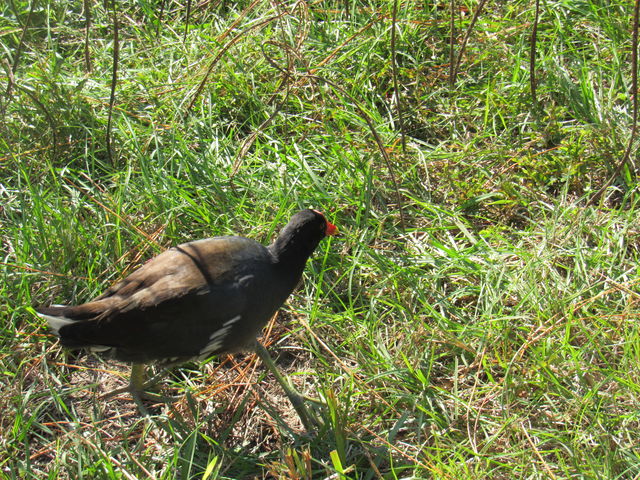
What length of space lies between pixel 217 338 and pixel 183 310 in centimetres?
18

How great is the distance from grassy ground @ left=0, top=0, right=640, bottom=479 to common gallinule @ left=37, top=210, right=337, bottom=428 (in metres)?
0.27

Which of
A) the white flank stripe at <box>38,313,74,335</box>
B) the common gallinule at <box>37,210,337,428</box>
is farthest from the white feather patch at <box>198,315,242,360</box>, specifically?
the white flank stripe at <box>38,313,74,335</box>

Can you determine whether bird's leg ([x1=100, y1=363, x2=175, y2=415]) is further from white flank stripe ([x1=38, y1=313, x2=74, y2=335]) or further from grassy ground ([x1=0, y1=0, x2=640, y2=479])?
white flank stripe ([x1=38, y1=313, x2=74, y2=335])

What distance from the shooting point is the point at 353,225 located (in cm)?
363

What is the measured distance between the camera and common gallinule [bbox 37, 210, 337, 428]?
2.79 metres

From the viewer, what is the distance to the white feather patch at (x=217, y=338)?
9.28ft

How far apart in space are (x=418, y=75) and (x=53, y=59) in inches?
83.2

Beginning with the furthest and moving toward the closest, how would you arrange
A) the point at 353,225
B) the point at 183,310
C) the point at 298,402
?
the point at 353,225 → the point at 298,402 → the point at 183,310

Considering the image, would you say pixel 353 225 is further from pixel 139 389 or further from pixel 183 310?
pixel 139 389

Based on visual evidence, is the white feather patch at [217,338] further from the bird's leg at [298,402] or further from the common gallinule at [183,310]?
the bird's leg at [298,402]

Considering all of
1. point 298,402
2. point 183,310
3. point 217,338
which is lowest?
point 298,402

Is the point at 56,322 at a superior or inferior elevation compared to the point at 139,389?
superior

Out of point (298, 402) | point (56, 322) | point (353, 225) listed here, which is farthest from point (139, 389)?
point (353, 225)

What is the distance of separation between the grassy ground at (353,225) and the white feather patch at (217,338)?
238 mm
